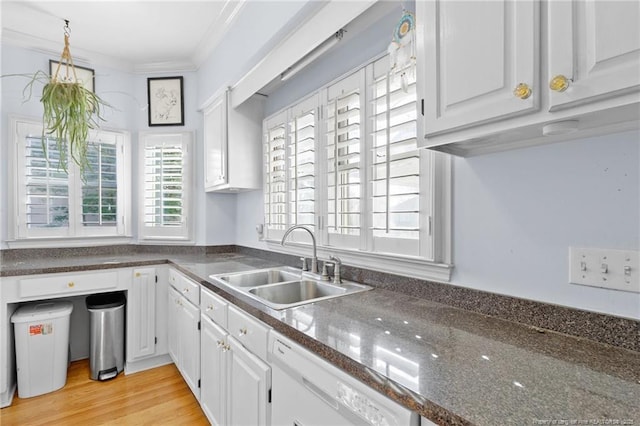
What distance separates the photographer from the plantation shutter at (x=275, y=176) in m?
2.35

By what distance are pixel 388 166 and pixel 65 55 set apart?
230 centimetres

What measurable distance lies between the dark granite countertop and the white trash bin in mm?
1919

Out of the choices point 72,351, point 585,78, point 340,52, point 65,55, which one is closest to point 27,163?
point 65,55

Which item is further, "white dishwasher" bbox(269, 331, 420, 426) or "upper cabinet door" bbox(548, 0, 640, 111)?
"white dishwasher" bbox(269, 331, 420, 426)

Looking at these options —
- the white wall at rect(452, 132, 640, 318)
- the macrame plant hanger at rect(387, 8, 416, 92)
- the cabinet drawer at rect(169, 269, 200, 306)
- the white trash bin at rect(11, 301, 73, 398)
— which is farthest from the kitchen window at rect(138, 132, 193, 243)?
the white wall at rect(452, 132, 640, 318)

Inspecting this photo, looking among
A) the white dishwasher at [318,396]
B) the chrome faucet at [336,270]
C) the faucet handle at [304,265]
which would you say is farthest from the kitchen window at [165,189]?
the white dishwasher at [318,396]

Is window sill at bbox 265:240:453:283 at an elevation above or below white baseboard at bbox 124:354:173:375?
above

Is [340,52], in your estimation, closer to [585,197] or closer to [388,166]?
[388,166]

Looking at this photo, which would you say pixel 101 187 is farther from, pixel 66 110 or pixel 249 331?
pixel 249 331

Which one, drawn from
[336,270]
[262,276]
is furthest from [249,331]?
[262,276]

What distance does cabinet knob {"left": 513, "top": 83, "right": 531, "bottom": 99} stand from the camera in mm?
772

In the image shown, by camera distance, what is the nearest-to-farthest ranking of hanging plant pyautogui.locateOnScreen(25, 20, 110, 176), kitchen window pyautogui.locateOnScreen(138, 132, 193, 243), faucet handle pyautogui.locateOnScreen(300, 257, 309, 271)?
faucet handle pyautogui.locateOnScreen(300, 257, 309, 271)
hanging plant pyautogui.locateOnScreen(25, 20, 110, 176)
kitchen window pyautogui.locateOnScreen(138, 132, 193, 243)

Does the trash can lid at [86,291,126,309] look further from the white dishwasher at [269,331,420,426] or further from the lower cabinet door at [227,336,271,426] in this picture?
the white dishwasher at [269,331,420,426]

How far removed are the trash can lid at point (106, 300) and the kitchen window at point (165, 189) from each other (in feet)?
1.92
